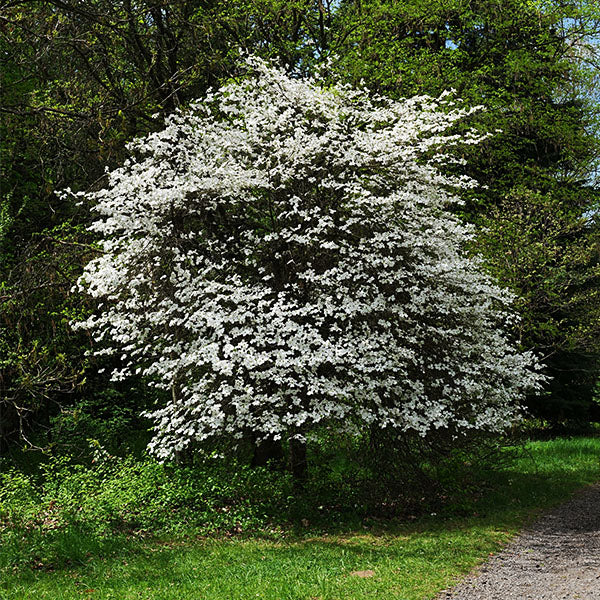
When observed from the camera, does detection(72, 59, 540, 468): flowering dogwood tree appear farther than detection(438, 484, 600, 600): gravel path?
Yes

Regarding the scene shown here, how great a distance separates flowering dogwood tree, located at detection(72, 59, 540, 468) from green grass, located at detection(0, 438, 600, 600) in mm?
1234

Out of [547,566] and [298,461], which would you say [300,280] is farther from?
[547,566]

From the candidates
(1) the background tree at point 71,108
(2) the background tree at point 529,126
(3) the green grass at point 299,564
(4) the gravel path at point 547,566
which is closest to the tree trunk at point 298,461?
(3) the green grass at point 299,564

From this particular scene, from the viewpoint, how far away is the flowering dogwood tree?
25.0 ft

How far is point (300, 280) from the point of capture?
836 centimetres

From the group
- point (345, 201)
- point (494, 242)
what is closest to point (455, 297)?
point (345, 201)

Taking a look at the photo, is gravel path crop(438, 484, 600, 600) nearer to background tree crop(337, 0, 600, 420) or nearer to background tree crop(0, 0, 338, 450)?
background tree crop(337, 0, 600, 420)

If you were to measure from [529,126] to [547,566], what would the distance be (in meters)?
12.2

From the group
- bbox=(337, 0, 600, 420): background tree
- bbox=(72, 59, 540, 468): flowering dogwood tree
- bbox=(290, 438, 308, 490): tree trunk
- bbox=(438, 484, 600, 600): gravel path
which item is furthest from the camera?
bbox=(337, 0, 600, 420): background tree

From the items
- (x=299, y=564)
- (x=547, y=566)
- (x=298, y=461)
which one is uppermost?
(x=298, y=461)

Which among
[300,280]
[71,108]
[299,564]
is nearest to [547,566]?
[299,564]

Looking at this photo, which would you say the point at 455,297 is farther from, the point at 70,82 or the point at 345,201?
the point at 70,82

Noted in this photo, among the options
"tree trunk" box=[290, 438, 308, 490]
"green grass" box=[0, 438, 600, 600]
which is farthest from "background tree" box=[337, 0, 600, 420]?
"green grass" box=[0, 438, 600, 600]

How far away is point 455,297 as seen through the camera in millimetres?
8406
